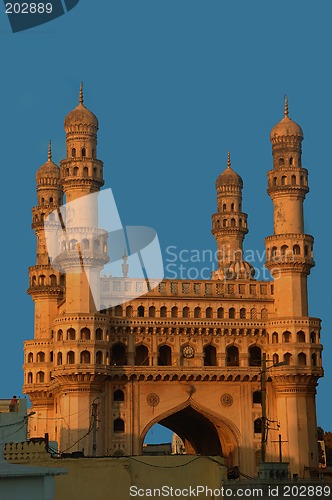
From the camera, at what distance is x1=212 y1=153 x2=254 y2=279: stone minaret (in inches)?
2746

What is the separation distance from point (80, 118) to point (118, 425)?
1659 cm

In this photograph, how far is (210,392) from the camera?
60.3m

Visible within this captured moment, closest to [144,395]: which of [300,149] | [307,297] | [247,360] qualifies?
[247,360]

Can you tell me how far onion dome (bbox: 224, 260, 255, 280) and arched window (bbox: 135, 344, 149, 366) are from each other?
9.71m

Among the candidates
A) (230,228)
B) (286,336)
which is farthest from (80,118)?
(286,336)

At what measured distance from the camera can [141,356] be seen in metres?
61.8

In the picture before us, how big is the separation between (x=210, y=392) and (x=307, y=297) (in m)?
7.35

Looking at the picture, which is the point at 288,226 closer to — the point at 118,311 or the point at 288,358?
the point at 288,358

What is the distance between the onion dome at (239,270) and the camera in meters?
69.1

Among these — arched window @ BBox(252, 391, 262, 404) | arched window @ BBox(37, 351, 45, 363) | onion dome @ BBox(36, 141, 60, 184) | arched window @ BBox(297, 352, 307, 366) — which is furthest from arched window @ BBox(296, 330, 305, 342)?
onion dome @ BBox(36, 141, 60, 184)

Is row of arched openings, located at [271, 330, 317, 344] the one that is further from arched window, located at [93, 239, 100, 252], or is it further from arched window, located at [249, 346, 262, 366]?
arched window, located at [93, 239, 100, 252]

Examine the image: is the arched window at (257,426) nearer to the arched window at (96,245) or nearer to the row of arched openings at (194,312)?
the row of arched openings at (194,312)

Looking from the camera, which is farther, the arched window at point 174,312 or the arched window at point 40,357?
the arched window at point 40,357

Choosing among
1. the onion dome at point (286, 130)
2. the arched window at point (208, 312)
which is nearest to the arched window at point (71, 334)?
the arched window at point (208, 312)
